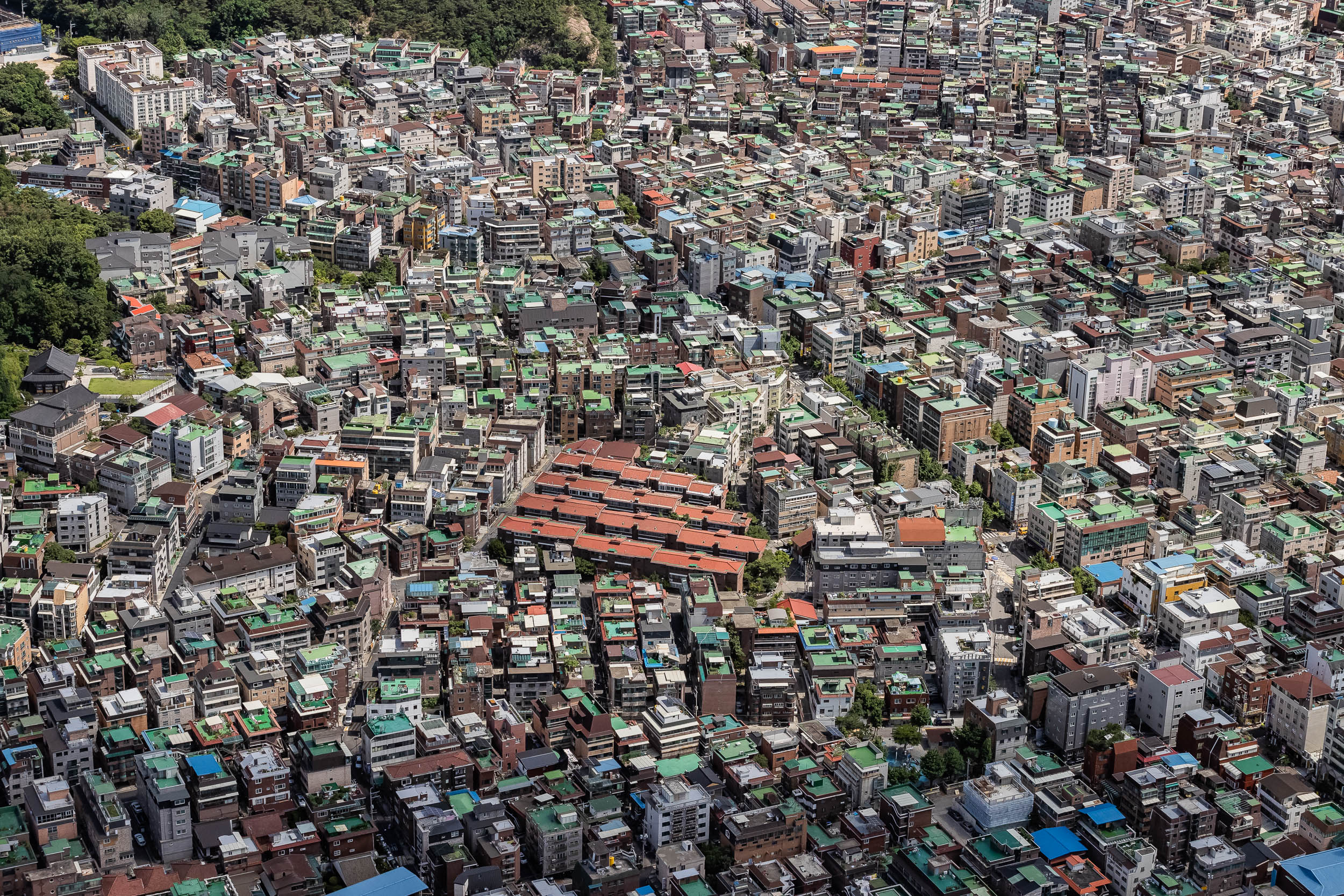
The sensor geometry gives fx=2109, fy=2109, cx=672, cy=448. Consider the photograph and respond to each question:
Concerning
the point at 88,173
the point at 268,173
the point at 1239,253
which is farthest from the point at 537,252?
the point at 1239,253

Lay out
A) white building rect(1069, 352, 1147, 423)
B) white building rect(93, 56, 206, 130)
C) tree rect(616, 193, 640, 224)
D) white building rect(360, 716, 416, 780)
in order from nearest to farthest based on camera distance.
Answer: white building rect(360, 716, 416, 780) → white building rect(1069, 352, 1147, 423) → tree rect(616, 193, 640, 224) → white building rect(93, 56, 206, 130)

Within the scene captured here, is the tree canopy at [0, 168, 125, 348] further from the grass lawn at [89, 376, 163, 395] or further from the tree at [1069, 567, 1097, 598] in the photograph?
the tree at [1069, 567, 1097, 598]

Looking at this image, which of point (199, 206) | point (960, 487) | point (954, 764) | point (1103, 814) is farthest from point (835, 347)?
point (1103, 814)

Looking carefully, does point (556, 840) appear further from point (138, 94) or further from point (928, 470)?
point (138, 94)

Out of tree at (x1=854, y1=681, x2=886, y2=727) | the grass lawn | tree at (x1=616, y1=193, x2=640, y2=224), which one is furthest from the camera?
tree at (x1=616, y1=193, x2=640, y2=224)

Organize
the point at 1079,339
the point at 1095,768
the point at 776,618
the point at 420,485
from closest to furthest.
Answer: the point at 1095,768
the point at 776,618
the point at 420,485
the point at 1079,339

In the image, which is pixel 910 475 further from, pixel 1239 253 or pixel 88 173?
pixel 88 173

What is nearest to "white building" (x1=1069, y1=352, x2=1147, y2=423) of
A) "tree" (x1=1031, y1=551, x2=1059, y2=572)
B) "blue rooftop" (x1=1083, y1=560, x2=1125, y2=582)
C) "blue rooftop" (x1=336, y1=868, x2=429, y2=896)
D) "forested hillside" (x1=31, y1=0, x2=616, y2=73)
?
"tree" (x1=1031, y1=551, x2=1059, y2=572)
